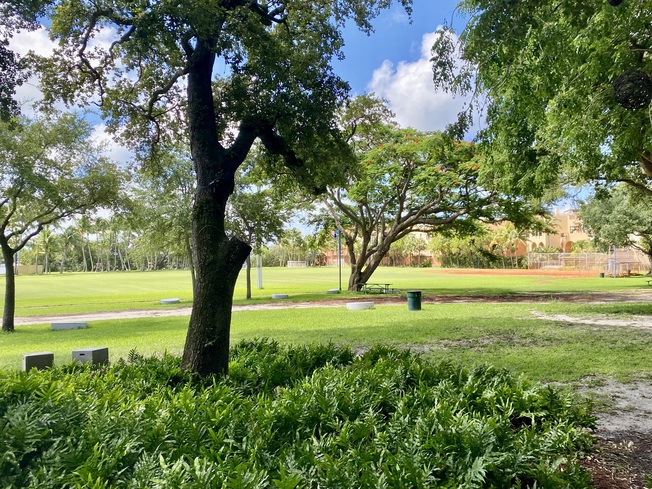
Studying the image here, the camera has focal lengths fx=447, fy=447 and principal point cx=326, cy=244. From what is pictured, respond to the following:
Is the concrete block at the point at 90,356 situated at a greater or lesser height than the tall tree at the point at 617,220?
lesser

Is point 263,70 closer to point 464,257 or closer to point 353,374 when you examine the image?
point 353,374

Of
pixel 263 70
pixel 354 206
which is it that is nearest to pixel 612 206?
pixel 354 206

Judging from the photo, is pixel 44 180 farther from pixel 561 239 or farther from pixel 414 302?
pixel 561 239

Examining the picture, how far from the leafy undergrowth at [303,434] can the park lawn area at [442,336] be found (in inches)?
112

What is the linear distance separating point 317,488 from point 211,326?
9.79 ft

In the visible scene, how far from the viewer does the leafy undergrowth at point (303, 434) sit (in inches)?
110

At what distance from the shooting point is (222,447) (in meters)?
3.14

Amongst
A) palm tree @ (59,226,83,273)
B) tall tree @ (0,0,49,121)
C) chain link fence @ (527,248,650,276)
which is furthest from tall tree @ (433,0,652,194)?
palm tree @ (59,226,83,273)

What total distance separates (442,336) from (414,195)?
14884 mm

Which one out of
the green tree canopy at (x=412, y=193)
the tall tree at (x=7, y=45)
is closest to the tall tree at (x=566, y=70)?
the tall tree at (x=7, y=45)

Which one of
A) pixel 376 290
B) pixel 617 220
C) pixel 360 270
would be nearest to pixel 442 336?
pixel 376 290

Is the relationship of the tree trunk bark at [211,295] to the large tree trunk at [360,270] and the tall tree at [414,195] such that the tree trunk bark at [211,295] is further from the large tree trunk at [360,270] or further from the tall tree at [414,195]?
the large tree trunk at [360,270]

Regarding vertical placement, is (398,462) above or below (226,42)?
below

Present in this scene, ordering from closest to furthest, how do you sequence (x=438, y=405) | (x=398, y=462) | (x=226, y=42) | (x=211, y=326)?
(x=398, y=462), (x=438, y=405), (x=211, y=326), (x=226, y=42)
